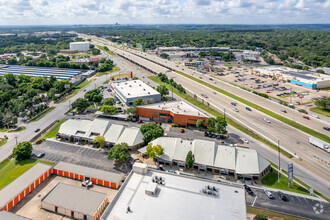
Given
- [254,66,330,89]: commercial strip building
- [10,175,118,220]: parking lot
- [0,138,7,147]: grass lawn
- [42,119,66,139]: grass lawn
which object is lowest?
[10,175,118,220]: parking lot

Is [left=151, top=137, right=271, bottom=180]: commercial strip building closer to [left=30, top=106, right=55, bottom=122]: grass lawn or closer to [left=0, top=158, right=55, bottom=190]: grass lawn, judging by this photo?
[left=0, top=158, right=55, bottom=190]: grass lawn

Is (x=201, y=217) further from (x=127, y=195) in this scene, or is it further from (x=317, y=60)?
(x=317, y=60)

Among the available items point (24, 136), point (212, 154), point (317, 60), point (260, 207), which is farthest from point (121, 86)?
point (317, 60)

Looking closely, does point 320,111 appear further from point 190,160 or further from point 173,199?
point 173,199

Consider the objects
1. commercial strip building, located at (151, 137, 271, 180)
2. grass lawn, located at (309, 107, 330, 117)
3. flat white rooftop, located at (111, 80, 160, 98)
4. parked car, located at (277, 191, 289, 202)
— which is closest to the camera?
parked car, located at (277, 191, 289, 202)

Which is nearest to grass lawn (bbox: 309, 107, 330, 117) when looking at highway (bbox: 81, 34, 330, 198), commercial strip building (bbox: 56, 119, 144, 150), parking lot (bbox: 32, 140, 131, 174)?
highway (bbox: 81, 34, 330, 198)

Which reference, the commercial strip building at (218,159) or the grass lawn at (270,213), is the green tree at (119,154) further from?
the grass lawn at (270,213)

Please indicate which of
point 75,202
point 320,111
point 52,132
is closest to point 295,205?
point 75,202
